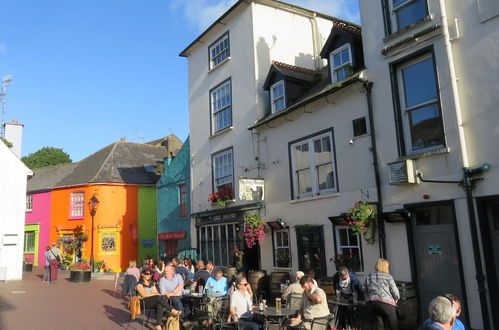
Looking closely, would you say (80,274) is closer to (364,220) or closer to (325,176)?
(325,176)

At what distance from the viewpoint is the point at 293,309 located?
27.2 ft

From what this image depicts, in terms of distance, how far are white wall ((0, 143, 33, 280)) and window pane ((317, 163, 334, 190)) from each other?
58.4 feet

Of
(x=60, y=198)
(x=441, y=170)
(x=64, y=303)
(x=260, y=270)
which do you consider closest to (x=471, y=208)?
(x=441, y=170)

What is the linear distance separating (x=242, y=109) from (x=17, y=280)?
15.3 metres

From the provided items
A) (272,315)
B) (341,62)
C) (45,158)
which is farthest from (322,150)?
(45,158)

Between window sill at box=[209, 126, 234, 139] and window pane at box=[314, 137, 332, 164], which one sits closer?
window pane at box=[314, 137, 332, 164]

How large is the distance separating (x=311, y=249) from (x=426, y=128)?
478cm

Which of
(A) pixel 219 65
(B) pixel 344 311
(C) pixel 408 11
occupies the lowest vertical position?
(B) pixel 344 311

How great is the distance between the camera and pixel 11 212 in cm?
2277

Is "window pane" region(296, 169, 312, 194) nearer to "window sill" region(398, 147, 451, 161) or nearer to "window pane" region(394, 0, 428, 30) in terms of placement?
"window sill" region(398, 147, 451, 161)

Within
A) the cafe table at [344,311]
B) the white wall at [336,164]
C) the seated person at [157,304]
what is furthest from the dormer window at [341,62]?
the seated person at [157,304]

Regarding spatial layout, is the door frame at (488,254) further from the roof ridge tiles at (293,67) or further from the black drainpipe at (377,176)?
the roof ridge tiles at (293,67)

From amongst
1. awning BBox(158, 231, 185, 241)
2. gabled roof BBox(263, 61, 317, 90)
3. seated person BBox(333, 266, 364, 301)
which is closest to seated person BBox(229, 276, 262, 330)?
seated person BBox(333, 266, 364, 301)

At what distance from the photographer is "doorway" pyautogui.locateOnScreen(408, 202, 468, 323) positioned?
8.57m
